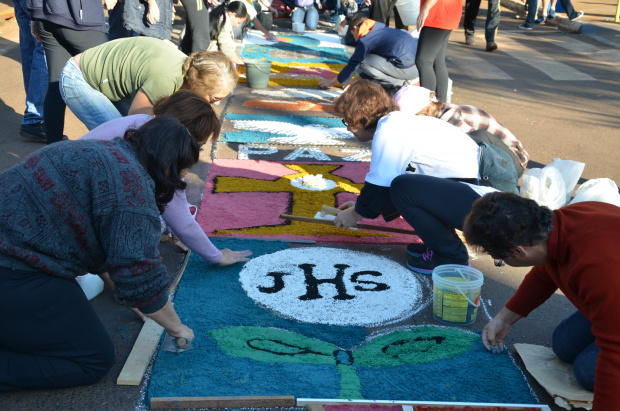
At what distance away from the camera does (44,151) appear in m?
2.12

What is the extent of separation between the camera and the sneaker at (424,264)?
3463 millimetres

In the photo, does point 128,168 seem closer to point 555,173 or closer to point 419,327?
point 419,327

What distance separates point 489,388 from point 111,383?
1.53m

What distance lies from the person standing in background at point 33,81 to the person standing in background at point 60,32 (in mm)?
705

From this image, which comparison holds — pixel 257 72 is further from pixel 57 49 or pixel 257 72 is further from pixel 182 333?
pixel 182 333

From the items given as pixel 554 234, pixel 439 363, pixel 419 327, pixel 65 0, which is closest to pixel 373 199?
pixel 419 327

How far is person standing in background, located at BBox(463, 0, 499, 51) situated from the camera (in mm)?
11125

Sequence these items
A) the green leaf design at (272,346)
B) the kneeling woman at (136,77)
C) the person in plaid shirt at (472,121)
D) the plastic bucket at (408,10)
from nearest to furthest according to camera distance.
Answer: the green leaf design at (272,346)
the kneeling woman at (136,77)
the person in plaid shirt at (472,121)
the plastic bucket at (408,10)

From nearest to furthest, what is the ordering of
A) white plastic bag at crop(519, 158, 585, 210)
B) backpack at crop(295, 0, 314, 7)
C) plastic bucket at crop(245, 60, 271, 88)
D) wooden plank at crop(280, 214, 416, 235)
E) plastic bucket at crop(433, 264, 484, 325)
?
plastic bucket at crop(433, 264, 484, 325)
wooden plank at crop(280, 214, 416, 235)
white plastic bag at crop(519, 158, 585, 210)
plastic bucket at crop(245, 60, 271, 88)
backpack at crop(295, 0, 314, 7)

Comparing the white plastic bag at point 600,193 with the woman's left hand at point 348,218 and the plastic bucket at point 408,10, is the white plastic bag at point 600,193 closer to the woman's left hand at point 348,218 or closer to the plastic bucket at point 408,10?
the woman's left hand at point 348,218

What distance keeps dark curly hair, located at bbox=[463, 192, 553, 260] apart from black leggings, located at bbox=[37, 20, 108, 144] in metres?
3.36

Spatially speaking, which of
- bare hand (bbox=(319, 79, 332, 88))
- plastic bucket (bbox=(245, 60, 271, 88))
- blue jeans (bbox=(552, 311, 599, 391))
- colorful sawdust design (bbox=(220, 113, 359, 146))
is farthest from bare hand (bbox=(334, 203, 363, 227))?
bare hand (bbox=(319, 79, 332, 88))

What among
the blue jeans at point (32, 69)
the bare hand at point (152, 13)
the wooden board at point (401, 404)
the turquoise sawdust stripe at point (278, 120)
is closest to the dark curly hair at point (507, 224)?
the wooden board at point (401, 404)

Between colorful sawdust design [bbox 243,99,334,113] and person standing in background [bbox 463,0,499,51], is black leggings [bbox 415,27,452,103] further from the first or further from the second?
person standing in background [bbox 463,0,499,51]
